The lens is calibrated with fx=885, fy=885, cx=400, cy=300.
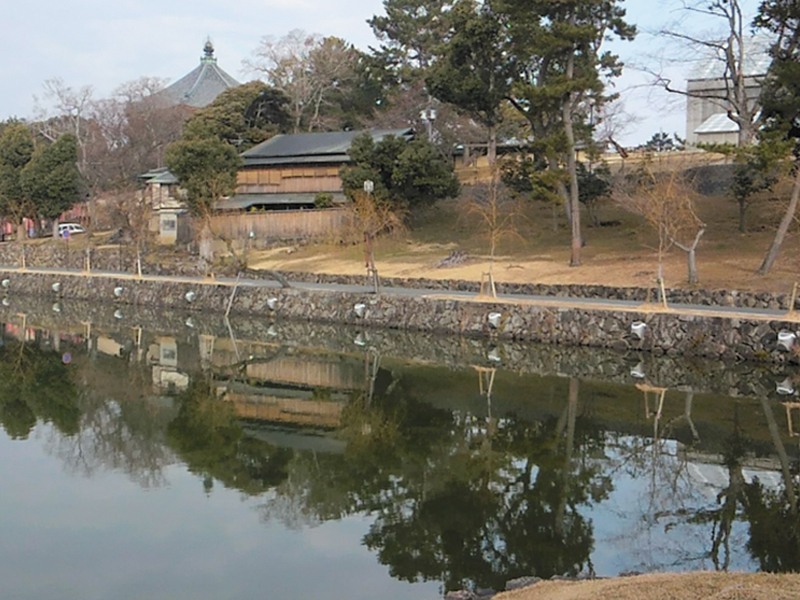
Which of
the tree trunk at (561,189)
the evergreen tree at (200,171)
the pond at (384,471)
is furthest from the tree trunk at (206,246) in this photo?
the tree trunk at (561,189)

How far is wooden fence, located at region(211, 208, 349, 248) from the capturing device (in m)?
41.5

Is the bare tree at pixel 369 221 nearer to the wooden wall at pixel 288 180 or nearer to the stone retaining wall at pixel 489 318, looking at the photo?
the stone retaining wall at pixel 489 318

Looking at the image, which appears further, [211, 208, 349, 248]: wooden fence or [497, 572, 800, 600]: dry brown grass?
[211, 208, 349, 248]: wooden fence

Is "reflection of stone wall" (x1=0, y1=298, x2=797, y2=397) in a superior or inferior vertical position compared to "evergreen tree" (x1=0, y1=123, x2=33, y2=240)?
inferior

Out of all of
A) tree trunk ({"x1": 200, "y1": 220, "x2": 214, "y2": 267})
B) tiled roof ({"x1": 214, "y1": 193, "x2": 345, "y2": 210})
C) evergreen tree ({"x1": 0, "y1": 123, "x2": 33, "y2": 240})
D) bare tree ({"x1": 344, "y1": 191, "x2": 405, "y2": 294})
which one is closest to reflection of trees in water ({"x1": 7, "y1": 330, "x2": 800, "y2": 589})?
bare tree ({"x1": 344, "y1": 191, "x2": 405, "y2": 294})

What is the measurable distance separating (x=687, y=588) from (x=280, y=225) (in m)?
36.4

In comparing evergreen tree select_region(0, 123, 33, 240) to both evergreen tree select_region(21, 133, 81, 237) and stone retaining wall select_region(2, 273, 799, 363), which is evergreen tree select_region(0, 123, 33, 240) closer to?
evergreen tree select_region(21, 133, 81, 237)

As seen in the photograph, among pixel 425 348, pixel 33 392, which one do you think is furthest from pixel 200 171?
pixel 33 392

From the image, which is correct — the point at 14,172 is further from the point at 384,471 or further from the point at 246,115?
the point at 384,471

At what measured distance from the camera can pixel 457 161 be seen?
173 feet

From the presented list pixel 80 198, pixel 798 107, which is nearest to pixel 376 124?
pixel 80 198

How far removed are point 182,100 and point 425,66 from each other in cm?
2262

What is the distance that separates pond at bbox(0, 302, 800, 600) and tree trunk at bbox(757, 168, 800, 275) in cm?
661

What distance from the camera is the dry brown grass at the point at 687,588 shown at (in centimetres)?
645
